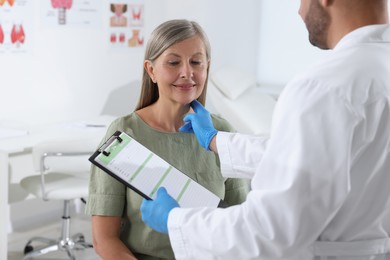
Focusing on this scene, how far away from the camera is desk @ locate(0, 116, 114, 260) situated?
9.16ft

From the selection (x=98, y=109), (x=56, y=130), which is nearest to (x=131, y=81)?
(x=98, y=109)

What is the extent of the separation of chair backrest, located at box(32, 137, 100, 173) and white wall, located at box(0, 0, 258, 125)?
661mm

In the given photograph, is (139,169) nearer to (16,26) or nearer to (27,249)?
(27,249)

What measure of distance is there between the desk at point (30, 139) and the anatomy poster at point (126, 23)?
0.63 m

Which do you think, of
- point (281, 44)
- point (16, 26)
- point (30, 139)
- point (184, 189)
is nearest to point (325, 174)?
point (184, 189)

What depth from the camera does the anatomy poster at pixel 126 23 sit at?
13.0 feet

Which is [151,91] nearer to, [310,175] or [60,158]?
[310,175]

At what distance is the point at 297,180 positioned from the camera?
973 millimetres

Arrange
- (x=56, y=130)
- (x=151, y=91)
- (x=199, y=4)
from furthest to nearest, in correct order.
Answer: (x=199, y=4) < (x=56, y=130) < (x=151, y=91)

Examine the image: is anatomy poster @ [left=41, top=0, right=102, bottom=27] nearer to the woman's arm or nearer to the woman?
the woman

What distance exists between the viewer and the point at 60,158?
2.84 metres

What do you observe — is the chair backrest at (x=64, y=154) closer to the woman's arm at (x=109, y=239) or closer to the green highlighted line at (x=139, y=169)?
the woman's arm at (x=109, y=239)

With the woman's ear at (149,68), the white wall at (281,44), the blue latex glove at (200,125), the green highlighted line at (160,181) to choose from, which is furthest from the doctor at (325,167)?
the white wall at (281,44)

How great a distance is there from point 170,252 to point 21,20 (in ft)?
7.36
